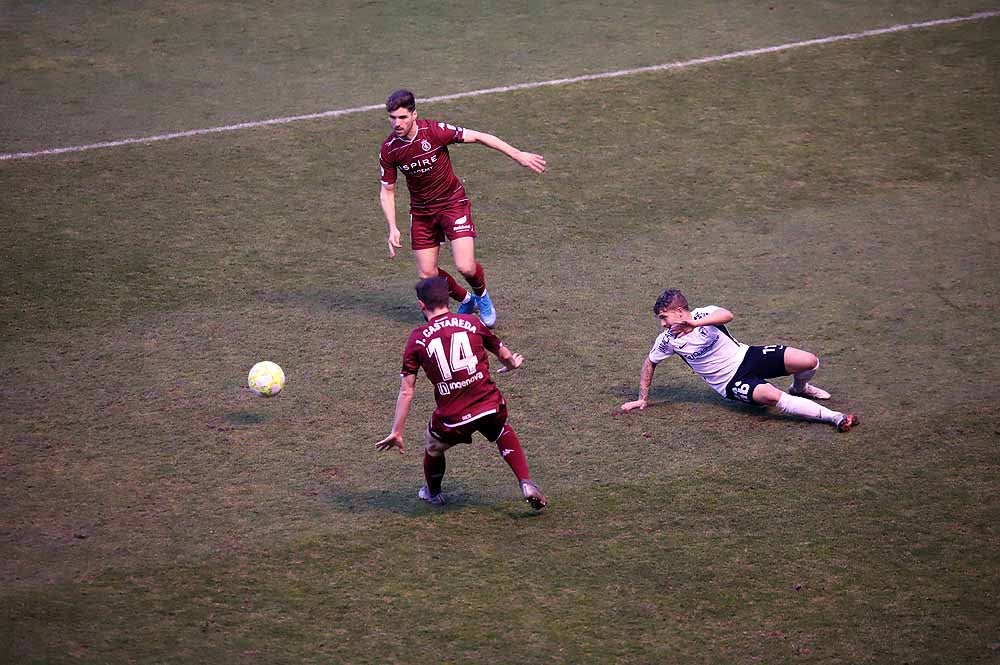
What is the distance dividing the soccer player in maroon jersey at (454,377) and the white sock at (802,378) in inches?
114

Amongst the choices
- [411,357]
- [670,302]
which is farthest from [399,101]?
[411,357]

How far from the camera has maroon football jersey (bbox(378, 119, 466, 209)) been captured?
1144 centimetres

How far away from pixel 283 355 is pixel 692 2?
1189cm

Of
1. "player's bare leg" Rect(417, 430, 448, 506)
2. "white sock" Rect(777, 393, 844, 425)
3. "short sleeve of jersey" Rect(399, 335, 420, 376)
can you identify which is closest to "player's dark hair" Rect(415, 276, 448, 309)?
"short sleeve of jersey" Rect(399, 335, 420, 376)

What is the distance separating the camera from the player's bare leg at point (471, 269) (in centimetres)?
1161

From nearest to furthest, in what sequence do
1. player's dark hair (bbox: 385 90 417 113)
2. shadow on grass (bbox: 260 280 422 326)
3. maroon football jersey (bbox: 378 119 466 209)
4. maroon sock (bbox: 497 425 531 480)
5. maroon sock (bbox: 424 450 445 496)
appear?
maroon sock (bbox: 497 425 531 480) < maroon sock (bbox: 424 450 445 496) < player's dark hair (bbox: 385 90 417 113) < maroon football jersey (bbox: 378 119 466 209) < shadow on grass (bbox: 260 280 422 326)

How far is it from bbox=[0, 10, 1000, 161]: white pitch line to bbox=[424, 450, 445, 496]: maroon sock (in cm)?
917

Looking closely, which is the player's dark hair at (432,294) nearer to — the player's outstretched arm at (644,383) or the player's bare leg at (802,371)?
the player's outstretched arm at (644,383)

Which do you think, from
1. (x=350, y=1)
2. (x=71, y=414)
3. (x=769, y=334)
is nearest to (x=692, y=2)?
(x=350, y=1)

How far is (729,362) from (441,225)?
3302 mm

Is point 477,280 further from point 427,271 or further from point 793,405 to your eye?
point 793,405

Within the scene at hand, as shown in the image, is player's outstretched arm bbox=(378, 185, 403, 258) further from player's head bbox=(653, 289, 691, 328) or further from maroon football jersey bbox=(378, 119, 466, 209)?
player's head bbox=(653, 289, 691, 328)

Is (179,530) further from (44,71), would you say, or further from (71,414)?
(44,71)

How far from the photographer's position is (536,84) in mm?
17734
